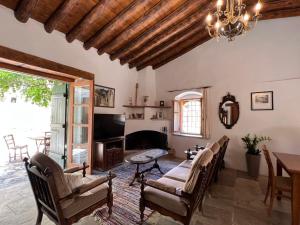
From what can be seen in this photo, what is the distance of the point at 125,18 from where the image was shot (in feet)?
10.6

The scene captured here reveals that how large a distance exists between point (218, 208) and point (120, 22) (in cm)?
376

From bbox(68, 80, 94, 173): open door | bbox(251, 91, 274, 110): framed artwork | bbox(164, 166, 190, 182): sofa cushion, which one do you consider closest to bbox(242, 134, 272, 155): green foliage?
bbox(251, 91, 274, 110): framed artwork

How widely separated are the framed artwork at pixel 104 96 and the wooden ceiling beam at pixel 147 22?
3.14 ft

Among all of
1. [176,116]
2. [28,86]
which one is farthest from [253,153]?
[28,86]

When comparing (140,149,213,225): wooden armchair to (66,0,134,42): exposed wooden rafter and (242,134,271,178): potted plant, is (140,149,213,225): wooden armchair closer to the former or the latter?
(242,134,271,178): potted plant

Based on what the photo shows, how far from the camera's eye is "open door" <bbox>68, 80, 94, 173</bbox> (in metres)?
3.77

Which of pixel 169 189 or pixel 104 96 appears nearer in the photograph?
pixel 169 189

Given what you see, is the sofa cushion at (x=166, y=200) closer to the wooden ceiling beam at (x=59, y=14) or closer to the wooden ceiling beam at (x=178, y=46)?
the wooden ceiling beam at (x=59, y=14)

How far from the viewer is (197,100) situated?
531 cm

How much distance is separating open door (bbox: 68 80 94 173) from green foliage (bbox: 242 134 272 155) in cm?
378

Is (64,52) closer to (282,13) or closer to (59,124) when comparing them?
(59,124)

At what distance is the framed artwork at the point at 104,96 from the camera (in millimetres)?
4262

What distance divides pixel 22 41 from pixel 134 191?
3.27m

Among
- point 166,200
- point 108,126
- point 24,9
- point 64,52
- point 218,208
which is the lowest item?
point 218,208
